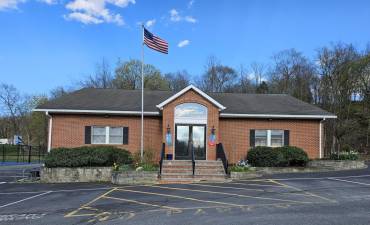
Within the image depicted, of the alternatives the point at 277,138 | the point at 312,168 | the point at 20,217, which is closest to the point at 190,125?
the point at 277,138

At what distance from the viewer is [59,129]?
24.1 meters

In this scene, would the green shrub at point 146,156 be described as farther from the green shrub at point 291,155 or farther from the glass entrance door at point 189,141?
the green shrub at point 291,155

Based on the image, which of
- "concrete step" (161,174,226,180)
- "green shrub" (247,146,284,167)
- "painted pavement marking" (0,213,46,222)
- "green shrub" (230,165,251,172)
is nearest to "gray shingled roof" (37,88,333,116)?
"green shrub" (247,146,284,167)

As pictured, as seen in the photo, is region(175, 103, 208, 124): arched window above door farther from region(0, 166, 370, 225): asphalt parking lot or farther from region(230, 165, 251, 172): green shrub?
region(0, 166, 370, 225): asphalt parking lot

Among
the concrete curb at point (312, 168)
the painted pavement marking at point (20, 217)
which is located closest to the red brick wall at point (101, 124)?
the concrete curb at point (312, 168)

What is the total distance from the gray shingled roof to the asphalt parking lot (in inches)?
259

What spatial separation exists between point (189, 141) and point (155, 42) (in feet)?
20.5

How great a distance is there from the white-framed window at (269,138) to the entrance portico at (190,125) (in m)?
3.00

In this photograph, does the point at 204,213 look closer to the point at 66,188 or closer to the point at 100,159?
the point at 66,188

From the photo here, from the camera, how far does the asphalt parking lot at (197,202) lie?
10266 millimetres

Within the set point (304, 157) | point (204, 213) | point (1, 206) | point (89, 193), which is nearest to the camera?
point (204, 213)

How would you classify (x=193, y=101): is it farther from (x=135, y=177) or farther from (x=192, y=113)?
(x=135, y=177)

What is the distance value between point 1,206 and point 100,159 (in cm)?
800

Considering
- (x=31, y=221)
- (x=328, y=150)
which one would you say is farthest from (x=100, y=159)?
(x=328, y=150)
